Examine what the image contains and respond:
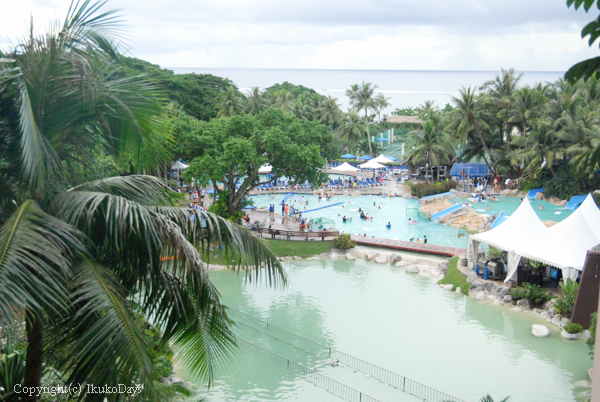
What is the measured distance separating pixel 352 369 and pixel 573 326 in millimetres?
7132

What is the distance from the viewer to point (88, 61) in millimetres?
5582

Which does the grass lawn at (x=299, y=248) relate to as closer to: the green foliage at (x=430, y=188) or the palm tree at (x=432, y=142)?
the green foliage at (x=430, y=188)

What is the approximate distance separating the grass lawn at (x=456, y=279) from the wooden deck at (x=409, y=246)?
8.78ft

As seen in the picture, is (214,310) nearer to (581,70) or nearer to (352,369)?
(581,70)

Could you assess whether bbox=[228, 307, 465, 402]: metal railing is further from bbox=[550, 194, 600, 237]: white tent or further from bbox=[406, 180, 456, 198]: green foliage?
bbox=[406, 180, 456, 198]: green foliage

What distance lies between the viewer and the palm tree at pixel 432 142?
4378 cm

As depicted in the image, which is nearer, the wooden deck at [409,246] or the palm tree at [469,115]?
the wooden deck at [409,246]

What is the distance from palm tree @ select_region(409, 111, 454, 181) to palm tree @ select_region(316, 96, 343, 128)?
14.3 metres

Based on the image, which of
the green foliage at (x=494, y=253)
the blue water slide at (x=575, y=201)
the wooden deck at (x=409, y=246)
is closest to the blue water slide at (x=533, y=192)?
the blue water slide at (x=575, y=201)

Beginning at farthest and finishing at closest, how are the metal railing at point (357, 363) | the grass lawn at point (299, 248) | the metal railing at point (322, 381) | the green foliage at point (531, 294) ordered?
the grass lawn at point (299, 248) → the green foliage at point (531, 294) → the metal railing at point (357, 363) → the metal railing at point (322, 381)

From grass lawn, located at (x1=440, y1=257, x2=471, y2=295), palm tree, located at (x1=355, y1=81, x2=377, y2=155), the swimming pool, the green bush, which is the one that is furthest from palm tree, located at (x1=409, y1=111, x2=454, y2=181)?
the green bush

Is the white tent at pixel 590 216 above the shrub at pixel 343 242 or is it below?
above

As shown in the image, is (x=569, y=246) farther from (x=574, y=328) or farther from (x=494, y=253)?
(x=494, y=253)

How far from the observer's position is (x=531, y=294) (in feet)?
61.7
